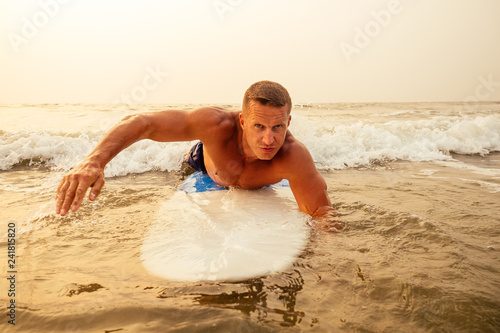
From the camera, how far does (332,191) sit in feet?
13.1

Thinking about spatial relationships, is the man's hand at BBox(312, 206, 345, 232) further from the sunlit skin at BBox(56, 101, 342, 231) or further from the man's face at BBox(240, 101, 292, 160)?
the man's face at BBox(240, 101, 292, 160)

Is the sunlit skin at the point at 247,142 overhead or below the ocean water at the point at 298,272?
overhead

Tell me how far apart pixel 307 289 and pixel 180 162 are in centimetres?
423

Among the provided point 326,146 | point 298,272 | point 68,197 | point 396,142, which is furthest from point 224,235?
point 396,142

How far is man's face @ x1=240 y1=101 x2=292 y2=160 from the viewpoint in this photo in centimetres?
266

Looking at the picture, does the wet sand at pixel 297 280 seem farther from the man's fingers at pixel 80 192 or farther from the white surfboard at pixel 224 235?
the man's fingers at pixel 80 192

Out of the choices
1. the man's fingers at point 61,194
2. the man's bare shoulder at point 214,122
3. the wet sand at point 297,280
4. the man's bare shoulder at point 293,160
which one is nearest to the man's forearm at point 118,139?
the man's fingers at point 61,194

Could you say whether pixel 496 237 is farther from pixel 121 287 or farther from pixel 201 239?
pixel 121 287

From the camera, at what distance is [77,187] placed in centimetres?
179

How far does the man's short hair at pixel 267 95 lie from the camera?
2.65 metres

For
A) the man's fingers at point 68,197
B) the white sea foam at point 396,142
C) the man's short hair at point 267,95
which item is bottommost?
the white sea foam at point 396,142

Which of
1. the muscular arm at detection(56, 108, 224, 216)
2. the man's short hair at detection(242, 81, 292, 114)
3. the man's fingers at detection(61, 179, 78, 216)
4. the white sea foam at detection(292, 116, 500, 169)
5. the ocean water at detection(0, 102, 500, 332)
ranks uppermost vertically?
the man's short hair at detection(242, 81, 292, 114)

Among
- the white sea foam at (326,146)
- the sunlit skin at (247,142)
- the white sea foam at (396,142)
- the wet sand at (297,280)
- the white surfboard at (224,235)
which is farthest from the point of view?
the white sea foam at (396,142)

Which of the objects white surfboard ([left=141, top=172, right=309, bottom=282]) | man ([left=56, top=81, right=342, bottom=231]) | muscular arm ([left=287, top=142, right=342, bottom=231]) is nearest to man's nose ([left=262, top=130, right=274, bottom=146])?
man ([left=56, top=81, right=342, bottom=231])
